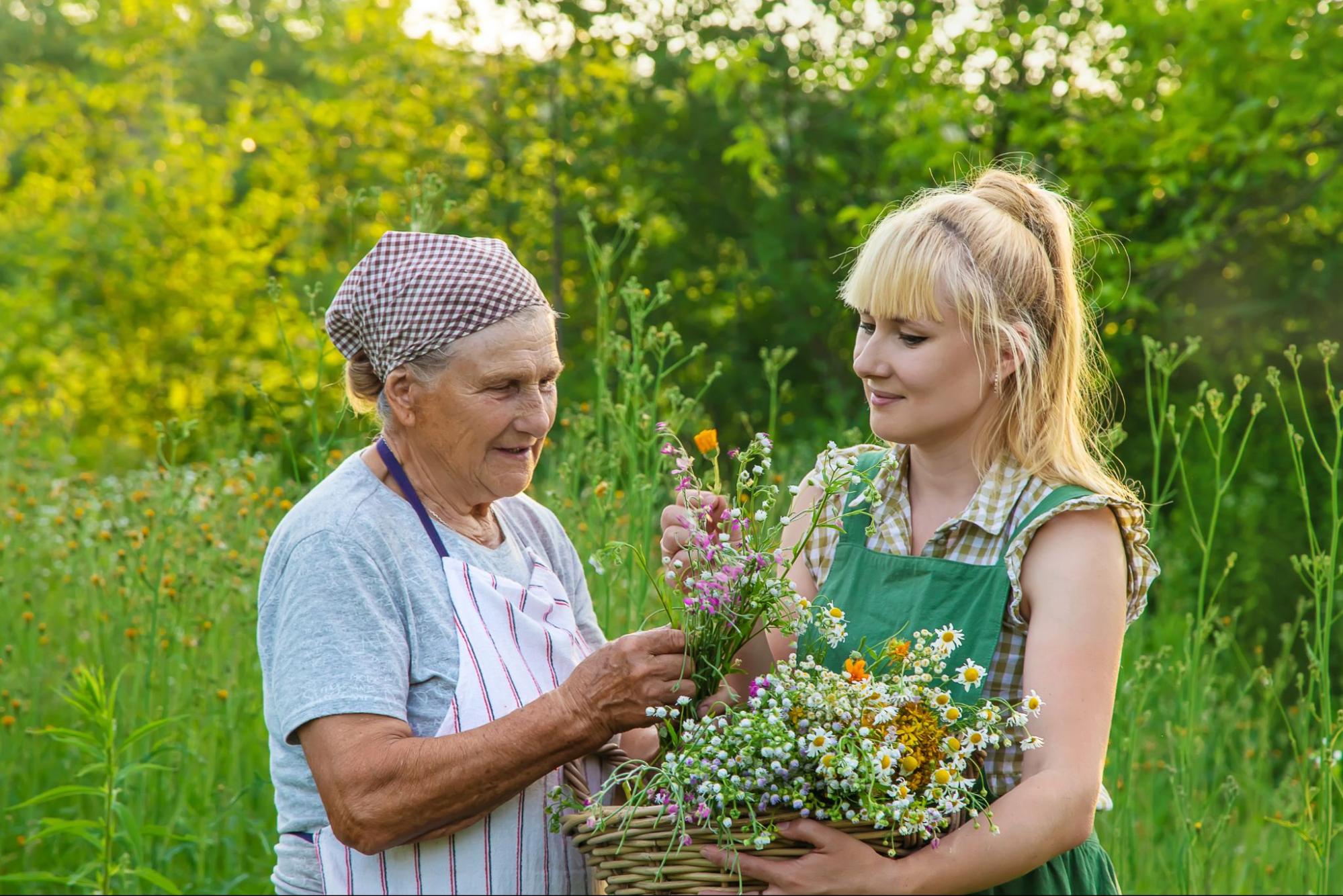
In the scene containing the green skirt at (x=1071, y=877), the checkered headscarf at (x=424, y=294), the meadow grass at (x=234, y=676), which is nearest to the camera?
the green skirt at (x=1071, y=877)

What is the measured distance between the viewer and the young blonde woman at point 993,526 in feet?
6.04

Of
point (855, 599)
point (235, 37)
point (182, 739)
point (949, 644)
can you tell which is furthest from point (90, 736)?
point (235, 37)

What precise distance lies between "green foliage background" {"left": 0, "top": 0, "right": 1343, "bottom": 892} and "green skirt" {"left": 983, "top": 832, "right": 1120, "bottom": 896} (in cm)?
77

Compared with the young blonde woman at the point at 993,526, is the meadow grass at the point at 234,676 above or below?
below

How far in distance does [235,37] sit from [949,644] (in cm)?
1463

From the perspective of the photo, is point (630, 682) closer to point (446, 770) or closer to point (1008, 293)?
point (446, 770)

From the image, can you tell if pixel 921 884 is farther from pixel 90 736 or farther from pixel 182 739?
pixel 182 739

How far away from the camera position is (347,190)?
10.9 metres

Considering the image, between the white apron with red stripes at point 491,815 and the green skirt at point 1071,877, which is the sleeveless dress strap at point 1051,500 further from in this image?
the white apron with red stripes at point 491,815

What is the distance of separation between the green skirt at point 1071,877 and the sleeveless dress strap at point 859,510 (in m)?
0.63

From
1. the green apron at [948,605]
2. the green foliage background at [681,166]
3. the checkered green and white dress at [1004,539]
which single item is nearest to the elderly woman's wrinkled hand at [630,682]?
the green apron at [948,605]

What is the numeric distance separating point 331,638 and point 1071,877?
1.31 m

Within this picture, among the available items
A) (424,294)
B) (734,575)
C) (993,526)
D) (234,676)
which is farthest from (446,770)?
(234,676)

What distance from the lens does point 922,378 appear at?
6.77 ft
